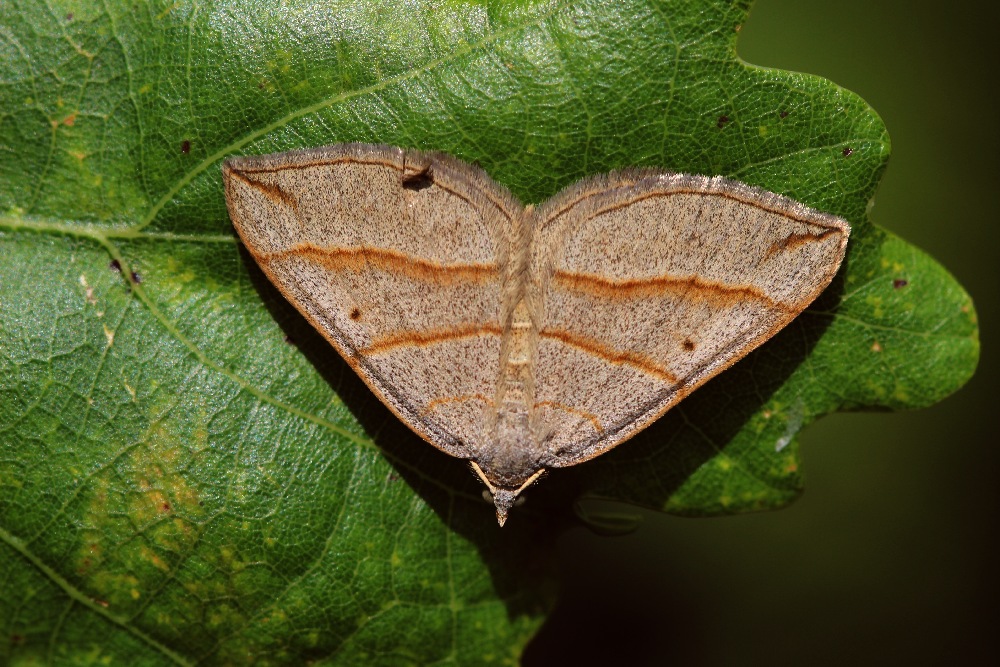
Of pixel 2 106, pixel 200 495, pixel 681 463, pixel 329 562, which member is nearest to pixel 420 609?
pixel 329 562

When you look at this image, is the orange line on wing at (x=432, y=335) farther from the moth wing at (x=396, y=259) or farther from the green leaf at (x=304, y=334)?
the green leaf at (x=304, y=334)

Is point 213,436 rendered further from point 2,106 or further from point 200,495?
point 2,106

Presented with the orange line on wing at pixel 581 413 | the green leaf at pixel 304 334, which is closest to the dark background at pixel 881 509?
the green leaf at pixel 304 334

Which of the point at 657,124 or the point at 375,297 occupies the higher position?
the point at 657,124

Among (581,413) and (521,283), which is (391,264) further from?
(581,413)

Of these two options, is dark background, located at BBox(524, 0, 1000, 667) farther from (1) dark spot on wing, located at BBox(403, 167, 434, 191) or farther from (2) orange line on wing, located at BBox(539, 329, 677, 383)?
(1) dark spot on wing, located at BBox(403, 167, 434, 191)

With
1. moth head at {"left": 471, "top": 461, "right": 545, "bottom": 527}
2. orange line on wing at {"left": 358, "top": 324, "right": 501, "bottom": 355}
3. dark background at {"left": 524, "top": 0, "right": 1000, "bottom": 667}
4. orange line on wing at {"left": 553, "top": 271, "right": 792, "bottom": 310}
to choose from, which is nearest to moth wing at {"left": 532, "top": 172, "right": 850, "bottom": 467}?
orange line on wing at {"left": 553, "top": 271, "right": 792, "bottom": 310}
